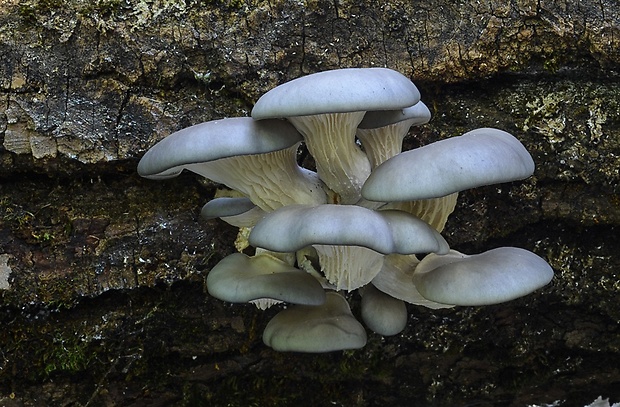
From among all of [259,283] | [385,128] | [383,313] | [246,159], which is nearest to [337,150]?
[385,128]

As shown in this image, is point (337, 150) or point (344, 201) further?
point (344, 201)

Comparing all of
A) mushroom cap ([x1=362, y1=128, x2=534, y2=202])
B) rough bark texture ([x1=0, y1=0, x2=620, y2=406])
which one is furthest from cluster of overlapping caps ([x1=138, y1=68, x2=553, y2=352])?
rough bark texture ([x1=0, y1=0, x2=620, y2=406])

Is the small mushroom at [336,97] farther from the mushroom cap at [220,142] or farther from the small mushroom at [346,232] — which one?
the small mushroom at [346,232]

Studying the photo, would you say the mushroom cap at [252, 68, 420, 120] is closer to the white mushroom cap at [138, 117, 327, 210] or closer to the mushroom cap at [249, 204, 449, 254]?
the white mushroom cap at [138, 117, 327, 210]

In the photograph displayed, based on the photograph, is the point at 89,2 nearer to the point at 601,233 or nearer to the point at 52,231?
the point at 52,231

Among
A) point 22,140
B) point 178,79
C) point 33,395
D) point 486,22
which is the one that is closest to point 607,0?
point 486,22

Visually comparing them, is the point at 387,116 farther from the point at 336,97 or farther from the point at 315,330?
the point at 315,330
